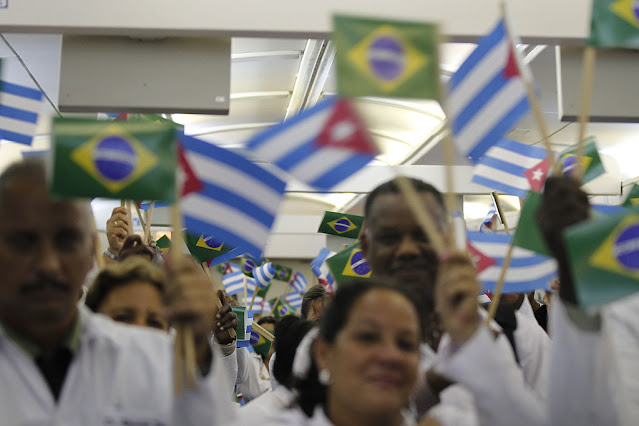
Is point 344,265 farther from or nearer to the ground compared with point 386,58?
nearer to the ground

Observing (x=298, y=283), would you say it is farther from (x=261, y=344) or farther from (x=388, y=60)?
(x=388, y=60)

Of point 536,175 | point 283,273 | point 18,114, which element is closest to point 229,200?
point 18,114

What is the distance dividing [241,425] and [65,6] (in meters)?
3.26

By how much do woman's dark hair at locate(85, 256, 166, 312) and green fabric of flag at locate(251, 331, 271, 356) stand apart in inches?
164

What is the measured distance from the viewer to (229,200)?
2107 mm

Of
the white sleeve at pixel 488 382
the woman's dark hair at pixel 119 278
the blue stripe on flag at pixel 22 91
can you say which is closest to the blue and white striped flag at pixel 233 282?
the blue stripe on flag at pixel 22 91

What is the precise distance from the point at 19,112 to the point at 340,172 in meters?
1.58

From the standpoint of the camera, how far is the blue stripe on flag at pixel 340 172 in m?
2.03

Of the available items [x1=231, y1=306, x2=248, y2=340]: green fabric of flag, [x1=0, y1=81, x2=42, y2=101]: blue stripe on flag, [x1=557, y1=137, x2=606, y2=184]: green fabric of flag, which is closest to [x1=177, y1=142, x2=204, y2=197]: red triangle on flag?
[x1=0, y1=81, x2=42, y2=101]: blue stripe on flag

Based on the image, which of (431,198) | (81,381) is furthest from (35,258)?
(431,198)

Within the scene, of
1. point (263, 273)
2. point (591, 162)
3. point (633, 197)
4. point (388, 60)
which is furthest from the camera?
point (263, 273)

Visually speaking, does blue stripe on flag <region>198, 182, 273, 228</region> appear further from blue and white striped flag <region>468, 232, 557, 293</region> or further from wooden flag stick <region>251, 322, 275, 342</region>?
wooden flag stick <region>251, 322, 275, 342</region>

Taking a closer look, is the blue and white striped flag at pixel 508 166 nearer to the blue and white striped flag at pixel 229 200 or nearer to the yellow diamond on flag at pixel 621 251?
the blue and white striped flag at pixel 229 200

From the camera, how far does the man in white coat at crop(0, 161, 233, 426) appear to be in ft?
4.77
